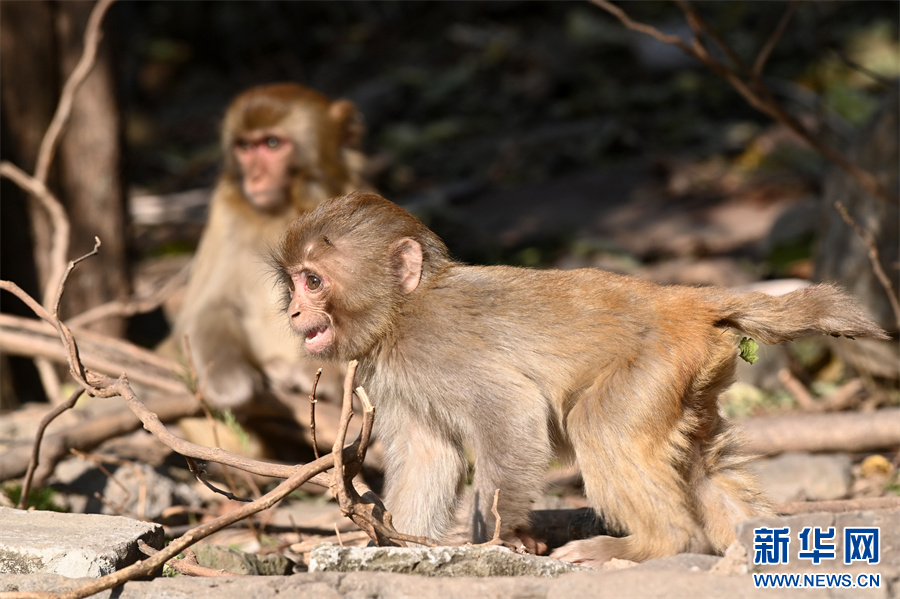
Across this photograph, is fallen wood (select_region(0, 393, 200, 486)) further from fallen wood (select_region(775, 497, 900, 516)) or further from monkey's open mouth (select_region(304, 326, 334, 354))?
fallen wood (select_region(775, 497, 900, 516))

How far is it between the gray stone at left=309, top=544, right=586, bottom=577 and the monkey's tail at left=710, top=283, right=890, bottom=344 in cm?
124

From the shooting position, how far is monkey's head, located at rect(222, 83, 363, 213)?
6168mm

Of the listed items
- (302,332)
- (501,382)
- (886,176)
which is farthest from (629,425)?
(886,176)

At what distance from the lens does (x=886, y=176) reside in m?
6.64

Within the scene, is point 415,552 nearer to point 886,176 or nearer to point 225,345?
point 225,345

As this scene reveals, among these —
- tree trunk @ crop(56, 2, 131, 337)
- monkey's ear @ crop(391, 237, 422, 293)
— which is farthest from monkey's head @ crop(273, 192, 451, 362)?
tree trunk @ crop(56, 2, 131, 337)

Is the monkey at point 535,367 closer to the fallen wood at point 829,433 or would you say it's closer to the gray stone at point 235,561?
the gray stone at point 235,561

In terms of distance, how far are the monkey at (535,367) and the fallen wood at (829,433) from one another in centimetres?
178

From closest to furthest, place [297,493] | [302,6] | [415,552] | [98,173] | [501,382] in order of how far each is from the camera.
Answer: [415,552] < [501,382] < [297,493] < [98,173] < [302,6]

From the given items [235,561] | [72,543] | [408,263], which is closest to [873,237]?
[408,263]

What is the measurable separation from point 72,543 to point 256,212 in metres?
3.44

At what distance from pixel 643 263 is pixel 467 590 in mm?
7122

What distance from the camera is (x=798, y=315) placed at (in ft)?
11.8

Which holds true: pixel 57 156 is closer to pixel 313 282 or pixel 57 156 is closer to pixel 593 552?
pixel 313 282
